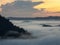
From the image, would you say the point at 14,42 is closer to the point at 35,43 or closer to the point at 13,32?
the point at 35,43

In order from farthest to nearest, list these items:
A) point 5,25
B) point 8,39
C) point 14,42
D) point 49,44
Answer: point 5,25, point 8,39, point 14,42, point 49,44

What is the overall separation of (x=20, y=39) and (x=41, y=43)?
2.78 meters

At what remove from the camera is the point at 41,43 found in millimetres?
20688

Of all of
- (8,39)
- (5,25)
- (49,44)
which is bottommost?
(49,44)

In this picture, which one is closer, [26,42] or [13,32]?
[26,42]

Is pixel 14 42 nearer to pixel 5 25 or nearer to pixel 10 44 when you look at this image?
pixel 10 44

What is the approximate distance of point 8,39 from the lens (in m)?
22.8

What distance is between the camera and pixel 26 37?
24.0m

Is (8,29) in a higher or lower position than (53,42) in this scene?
higher

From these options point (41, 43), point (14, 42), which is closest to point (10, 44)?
point (14, 42)

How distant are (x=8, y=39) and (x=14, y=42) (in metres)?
1.61

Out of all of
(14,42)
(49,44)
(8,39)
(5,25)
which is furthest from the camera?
(5,25)

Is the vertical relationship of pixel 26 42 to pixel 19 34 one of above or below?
below

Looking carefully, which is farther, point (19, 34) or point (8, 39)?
point (19, 34)
